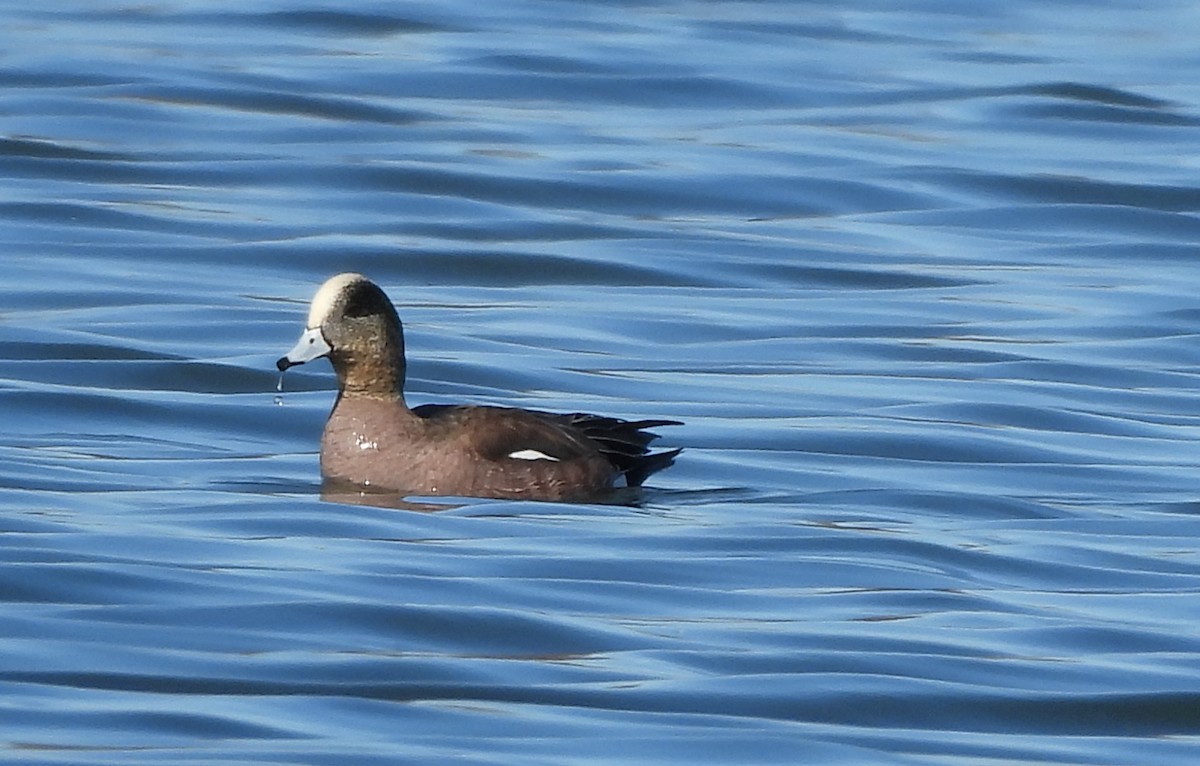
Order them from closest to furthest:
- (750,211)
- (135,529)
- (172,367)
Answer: (135,529) → (172,367) → (750,211)

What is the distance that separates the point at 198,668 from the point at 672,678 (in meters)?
1.13

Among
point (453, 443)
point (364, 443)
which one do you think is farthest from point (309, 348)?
point (453, 443)

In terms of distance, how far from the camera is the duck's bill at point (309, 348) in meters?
10.7

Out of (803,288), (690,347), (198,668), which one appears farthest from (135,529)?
(803,288)

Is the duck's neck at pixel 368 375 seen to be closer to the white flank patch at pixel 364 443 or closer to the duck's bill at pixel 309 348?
the duck's bill at pixel 309 348

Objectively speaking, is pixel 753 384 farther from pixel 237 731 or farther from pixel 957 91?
pixel 957 91

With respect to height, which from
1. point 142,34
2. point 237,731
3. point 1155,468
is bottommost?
point 237,731

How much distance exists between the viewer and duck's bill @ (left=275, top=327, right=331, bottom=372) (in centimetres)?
1066

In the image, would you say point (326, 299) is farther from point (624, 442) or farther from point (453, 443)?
point (624, 442)

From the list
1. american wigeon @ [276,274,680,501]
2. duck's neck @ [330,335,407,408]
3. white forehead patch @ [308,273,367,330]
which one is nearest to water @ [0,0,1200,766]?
american wigeon @ [276,274,680,501]

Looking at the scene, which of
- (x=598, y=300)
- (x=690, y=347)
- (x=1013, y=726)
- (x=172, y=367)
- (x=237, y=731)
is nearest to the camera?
(x=237, y=731)

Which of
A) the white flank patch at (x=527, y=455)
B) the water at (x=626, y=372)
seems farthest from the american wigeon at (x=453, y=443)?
the water at (x=626, y=372)

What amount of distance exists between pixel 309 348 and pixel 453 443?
0.64 meters

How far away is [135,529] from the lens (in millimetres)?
9484
